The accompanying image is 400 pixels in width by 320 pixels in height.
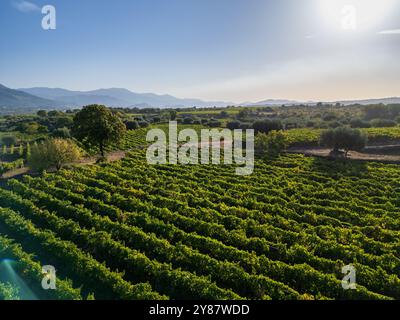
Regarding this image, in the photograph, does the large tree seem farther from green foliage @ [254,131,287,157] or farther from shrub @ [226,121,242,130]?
shrub @ [226,121,242,130]

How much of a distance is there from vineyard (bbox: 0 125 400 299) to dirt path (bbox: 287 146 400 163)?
7.99 meters

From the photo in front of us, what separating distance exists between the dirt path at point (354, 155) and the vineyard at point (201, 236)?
799 centimetres

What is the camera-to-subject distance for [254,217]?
45.2ft

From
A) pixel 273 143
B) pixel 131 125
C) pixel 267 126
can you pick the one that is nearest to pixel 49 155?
pixel 273 143

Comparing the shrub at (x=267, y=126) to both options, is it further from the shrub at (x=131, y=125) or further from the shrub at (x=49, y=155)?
the shrub at (x=49, y=155)

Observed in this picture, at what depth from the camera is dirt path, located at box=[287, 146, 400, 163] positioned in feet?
89.1

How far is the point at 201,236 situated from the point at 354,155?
2467 centimetres

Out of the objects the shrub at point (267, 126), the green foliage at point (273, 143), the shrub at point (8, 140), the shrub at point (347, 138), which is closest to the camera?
the shrub at point (347, 138)

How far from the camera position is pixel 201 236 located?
451 inches

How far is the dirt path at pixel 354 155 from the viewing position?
27.2 metres

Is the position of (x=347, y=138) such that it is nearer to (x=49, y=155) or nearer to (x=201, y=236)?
(x=201, y=236)

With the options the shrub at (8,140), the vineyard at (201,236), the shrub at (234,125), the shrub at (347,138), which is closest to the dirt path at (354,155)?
the shrub at (347,138)
